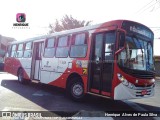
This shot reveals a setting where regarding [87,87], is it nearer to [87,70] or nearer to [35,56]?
[87,70]

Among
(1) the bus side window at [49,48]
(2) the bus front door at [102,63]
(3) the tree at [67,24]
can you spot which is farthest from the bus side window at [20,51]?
(3) the tree at [67,24]

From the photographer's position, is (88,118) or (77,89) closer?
(88,118)

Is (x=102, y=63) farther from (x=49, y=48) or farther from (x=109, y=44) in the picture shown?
(x=49, y=48)

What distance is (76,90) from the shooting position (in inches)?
365

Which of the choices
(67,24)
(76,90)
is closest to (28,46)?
(76,90)

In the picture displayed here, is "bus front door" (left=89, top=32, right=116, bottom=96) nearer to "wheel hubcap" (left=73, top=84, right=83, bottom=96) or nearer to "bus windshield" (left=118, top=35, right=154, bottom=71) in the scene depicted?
"bus windshield" (left=118, top=35, right=154, bottom=71)

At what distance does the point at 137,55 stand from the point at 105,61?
3.79ft

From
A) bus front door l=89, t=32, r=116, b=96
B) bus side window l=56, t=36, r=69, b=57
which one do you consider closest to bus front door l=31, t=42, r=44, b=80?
bus side window l=56, t=36, r=69, b=57

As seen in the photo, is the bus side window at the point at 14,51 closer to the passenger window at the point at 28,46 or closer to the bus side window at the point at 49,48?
the passenger window at the point at 28,46

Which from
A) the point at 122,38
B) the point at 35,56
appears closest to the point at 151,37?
the point at 122,38

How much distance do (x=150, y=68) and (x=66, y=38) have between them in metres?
4.00

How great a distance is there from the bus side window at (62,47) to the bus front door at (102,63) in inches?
75.9

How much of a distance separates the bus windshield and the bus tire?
2.30m

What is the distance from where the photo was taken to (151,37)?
29.1 ft
